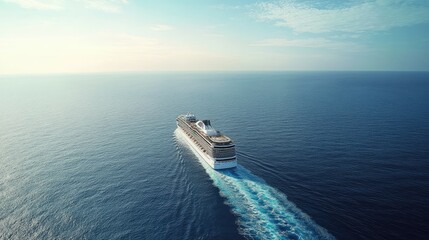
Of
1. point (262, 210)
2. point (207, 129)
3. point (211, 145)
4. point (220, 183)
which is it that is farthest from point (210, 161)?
point (262, 210)

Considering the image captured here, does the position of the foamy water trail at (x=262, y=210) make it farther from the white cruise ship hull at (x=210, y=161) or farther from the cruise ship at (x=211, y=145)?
the cruise ship at (x=211, y=145)

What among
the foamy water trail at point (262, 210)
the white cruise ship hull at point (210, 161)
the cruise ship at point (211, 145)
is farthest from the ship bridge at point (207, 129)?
the foamy water trail at point (262, 210)

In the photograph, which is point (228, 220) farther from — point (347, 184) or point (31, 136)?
point (31, 136)

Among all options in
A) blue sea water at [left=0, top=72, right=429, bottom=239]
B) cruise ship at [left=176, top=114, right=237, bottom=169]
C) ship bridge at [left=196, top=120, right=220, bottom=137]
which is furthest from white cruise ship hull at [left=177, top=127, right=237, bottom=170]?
ship bridge at [left=196, top=120, right=220, bottom=137]

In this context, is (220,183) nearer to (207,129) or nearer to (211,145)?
(211,145)

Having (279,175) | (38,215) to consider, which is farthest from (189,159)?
(38,215)
